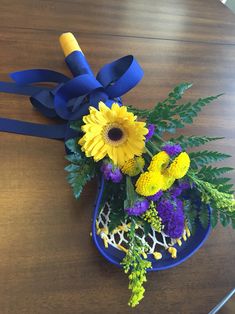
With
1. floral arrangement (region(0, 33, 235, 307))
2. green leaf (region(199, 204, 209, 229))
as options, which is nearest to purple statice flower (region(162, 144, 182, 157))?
floral arrangement (region(0, 33, 235, 307))

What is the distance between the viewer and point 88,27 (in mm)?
1159

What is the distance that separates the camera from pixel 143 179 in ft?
2.03

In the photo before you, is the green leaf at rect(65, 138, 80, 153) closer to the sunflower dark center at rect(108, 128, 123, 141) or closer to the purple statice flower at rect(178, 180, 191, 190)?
the sunflower dark center at rect(108, 128, 123, 141)

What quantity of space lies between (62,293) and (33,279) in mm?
54

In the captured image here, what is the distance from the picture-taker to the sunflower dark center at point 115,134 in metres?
0.68

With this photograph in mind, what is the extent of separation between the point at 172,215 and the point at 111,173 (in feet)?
0.43

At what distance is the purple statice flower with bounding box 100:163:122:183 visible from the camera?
0.66 meters

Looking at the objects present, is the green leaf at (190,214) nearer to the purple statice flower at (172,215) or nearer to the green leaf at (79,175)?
the purple statice flower at (172,215)

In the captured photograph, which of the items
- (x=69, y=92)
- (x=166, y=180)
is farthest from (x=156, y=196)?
(x=69, y=92)

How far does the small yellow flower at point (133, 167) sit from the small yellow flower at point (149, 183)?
0.04m

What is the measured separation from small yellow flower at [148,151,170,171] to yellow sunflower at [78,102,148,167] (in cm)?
4

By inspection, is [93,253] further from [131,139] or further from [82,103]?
[82,103]

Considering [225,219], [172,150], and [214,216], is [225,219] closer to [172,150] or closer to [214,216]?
[214,216]

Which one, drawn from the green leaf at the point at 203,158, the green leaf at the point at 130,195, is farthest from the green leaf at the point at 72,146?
the green leaf at the point at 203,158
